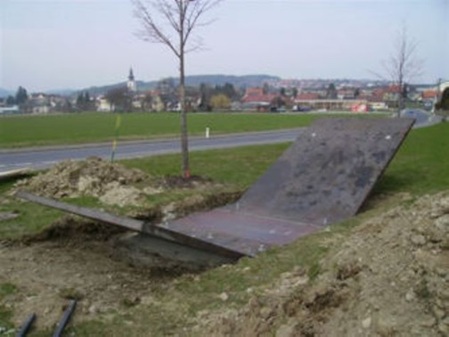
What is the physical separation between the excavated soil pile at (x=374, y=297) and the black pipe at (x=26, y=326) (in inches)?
61.3

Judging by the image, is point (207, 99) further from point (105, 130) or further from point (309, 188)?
point (309, 188)

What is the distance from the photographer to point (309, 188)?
11.4m

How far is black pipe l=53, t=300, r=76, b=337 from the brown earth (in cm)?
8

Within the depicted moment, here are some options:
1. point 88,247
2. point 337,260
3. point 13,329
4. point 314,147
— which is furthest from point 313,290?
point 314,147

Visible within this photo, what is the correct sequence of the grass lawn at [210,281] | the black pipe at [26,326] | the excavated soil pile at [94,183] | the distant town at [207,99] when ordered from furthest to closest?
the distant town at [207,99], the excavated soil pile at [94,183], the grass lawn at [210,281], the black pipe at [26,326]

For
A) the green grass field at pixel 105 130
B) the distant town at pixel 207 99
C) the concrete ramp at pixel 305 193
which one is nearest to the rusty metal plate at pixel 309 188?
the concrete ramp at pixel 305 193

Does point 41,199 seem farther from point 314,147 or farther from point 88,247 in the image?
point 314,147

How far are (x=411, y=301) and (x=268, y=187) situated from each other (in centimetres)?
752

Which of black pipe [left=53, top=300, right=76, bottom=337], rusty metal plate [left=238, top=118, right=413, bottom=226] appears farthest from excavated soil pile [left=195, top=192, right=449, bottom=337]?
rusty metal plate [left=238, top=118, right=413, bottom=226]

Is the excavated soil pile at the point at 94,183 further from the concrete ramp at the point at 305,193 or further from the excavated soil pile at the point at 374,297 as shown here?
the excavated soil pile at the point at 374,297

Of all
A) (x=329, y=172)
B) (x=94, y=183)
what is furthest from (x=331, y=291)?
(x=94, y=183)

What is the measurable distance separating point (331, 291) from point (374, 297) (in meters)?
0.47

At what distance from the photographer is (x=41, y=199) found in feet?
31.6

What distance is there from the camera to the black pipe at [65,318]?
5.42m
